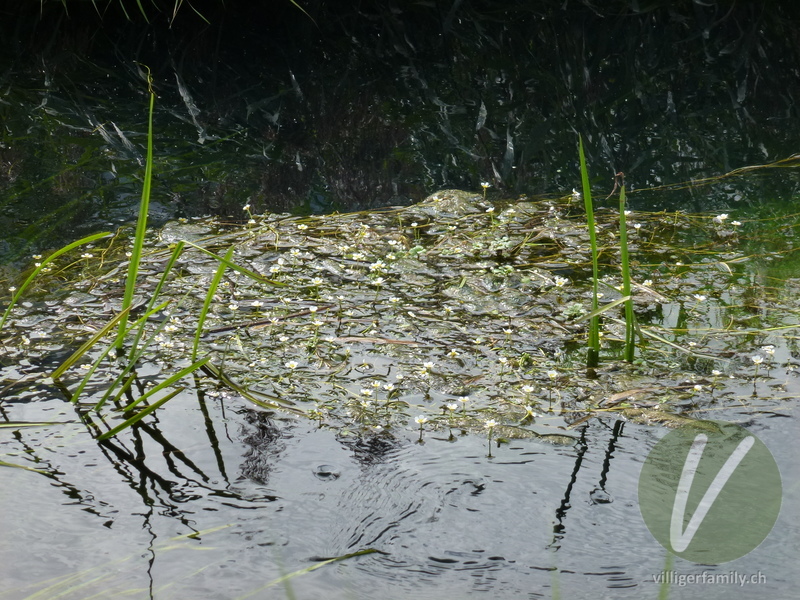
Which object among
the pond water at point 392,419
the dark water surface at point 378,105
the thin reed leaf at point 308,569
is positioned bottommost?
the thin reed leaf at point 308,569

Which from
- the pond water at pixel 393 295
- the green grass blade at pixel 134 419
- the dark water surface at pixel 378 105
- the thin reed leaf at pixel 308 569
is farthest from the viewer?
Answer: the dark water surface at pixel 378 105

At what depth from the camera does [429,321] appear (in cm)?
265

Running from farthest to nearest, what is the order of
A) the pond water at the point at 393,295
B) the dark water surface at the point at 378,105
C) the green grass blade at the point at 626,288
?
the dark water surface at the point at 378,105 → the green grass blade at the point at 626,288 → the pond water at the point at 393,295

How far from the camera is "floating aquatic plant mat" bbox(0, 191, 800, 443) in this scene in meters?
2.21

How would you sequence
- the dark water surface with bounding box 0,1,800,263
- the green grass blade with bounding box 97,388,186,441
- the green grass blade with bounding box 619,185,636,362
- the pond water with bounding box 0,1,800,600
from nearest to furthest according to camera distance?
the pond water with bounding box 0,1,800,600 → the green grass blade with bounding box 97,388,186,441 → the green grass blade with bounding box 619,185,636,362 → the dark water surface with bounding box 0,1,800,263

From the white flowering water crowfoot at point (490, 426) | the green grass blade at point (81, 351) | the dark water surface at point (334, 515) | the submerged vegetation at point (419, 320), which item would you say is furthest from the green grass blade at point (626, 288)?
the green grass blade at point (81, 351)

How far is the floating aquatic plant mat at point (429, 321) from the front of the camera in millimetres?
2213

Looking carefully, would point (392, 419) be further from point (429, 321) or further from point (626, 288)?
point (626, 288)

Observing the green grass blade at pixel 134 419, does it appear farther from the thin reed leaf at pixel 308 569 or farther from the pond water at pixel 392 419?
the thin reed leaf at pixel 308 569

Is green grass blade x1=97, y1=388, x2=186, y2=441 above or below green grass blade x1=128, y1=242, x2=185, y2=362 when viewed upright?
below

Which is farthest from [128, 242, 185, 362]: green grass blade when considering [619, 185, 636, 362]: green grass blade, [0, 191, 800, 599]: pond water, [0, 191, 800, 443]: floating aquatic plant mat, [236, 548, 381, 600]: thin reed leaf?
[619, 185, 636, 362]: green grass blade

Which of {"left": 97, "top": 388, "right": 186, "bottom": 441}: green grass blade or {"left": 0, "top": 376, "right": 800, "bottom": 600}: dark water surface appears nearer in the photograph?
{"left": 0, "top": 376, "right": 800, "bottom": 600}: dark water surface

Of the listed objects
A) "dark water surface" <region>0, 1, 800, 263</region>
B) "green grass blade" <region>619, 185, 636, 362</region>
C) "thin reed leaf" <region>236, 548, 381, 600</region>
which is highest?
"dark water surface" <region>0, 1, 800, 263</region>

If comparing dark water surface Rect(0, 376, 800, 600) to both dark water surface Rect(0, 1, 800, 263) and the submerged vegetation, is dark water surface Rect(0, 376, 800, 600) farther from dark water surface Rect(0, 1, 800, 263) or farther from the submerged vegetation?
dark water surface Rect(0, 1, 800, 263)
